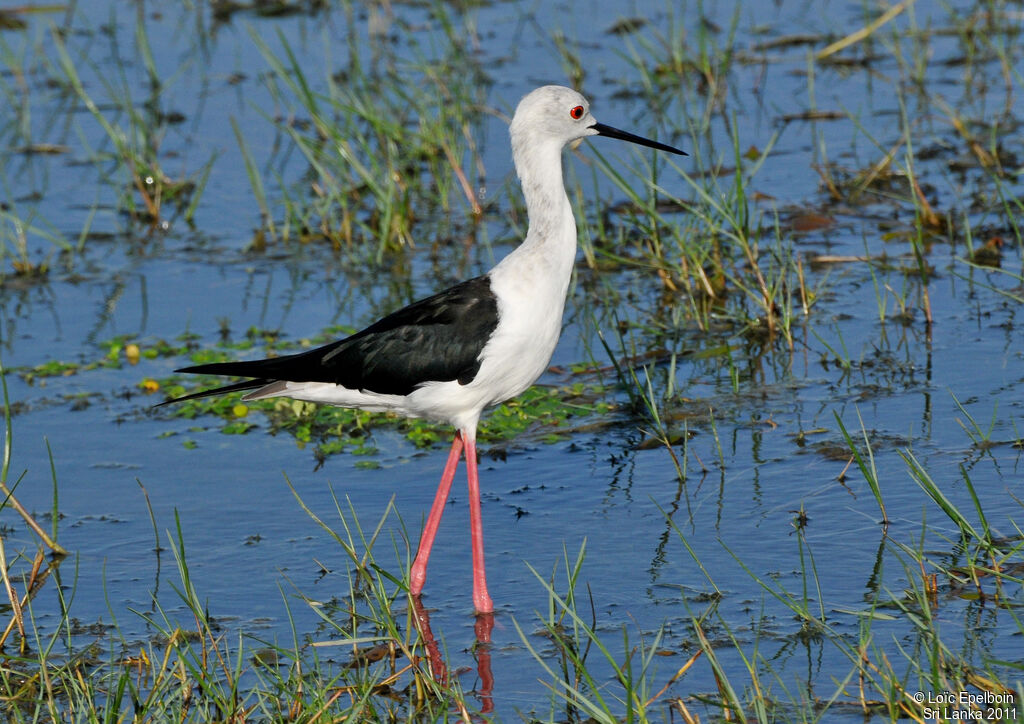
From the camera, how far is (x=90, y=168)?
8867mm

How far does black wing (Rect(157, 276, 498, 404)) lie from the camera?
4.46 meters

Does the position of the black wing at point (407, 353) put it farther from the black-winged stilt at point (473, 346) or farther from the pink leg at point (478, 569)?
the pink leg at point (478, 569)

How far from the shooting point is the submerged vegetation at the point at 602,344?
145 inches

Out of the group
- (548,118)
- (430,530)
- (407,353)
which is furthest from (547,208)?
(430,530)

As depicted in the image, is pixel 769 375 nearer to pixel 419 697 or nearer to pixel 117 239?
pixel 419 697

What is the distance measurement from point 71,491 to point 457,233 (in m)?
2.92

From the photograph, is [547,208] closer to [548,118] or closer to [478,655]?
[548,118]

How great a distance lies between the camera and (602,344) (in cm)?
594

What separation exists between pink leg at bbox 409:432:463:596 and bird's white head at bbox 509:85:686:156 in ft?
3.28

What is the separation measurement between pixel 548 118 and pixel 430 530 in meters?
1.40

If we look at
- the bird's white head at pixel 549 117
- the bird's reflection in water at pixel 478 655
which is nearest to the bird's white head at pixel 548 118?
the bird's white head at pixel 549 117

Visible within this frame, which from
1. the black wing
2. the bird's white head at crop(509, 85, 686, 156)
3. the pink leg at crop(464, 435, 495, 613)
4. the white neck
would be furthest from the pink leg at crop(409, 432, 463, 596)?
the bird's white head at crop(509, 85, 686, 156)

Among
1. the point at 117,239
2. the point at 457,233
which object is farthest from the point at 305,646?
the point at 117,239

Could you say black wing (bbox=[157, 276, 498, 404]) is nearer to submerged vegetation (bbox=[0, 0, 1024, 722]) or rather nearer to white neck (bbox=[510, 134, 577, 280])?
white neck (bbox=[510, 134, 577, 280])
